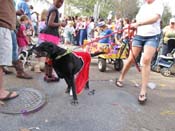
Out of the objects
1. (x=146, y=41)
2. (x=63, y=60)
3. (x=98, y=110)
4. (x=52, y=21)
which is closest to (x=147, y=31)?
(x=146, y=41)

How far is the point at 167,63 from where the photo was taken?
873cm

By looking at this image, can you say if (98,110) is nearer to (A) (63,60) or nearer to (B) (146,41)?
(A) (63,60)

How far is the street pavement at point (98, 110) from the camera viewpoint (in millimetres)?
3957

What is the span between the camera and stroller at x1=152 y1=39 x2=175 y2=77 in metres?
8.38

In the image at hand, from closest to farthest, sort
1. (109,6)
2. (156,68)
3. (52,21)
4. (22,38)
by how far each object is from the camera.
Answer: (52,21)
(22,38)
(156,68)
(109,6)

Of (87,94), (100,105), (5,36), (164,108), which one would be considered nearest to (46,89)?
(87,94)

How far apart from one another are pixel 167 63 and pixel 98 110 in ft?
15.5

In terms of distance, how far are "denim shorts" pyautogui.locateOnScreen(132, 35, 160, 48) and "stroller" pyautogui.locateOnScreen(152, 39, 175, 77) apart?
3.15 meters

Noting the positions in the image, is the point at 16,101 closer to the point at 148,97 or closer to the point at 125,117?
the point at 125,117

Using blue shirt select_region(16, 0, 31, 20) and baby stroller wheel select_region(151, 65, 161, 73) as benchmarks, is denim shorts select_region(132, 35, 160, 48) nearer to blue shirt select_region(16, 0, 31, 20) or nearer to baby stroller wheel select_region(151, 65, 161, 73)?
baby stroller wheel select_region(151, 65, 161, 73)

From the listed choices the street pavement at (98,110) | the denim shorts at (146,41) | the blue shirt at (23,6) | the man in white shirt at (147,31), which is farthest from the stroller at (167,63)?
the blue shirt at (23,6)

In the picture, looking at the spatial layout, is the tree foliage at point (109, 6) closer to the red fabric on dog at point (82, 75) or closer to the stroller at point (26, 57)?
the stroller at point (26, 57)

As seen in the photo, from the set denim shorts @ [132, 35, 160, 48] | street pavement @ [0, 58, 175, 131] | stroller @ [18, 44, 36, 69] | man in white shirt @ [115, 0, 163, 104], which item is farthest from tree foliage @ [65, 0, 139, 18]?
man in white shirt @ [115, 0, 163, 104]

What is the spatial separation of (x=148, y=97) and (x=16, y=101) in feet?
7.72
